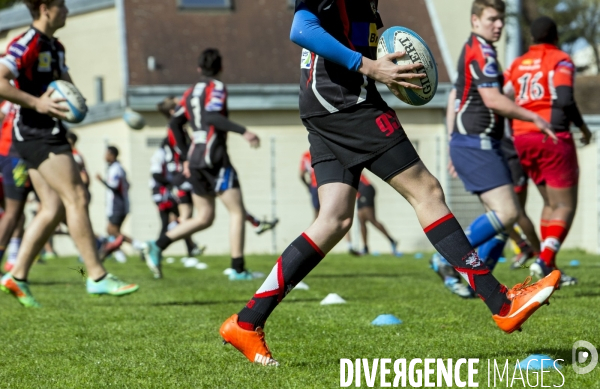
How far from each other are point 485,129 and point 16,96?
348 centimetres

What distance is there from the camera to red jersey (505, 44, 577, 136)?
26.5 ft

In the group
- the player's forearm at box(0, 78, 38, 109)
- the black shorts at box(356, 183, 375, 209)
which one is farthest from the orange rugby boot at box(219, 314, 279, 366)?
the black shorts at box(356, 183, 375, 209)

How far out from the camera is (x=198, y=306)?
724cm

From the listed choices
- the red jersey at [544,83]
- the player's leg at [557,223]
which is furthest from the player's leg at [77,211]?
the red jersey at [544,83]

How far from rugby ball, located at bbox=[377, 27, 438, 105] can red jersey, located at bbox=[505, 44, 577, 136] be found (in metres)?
3.93

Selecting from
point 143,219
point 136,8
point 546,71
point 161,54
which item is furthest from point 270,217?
point 546,71

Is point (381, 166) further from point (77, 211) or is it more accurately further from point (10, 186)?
point (10, 186)

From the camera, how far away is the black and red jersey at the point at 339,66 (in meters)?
4.39

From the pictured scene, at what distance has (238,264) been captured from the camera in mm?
9883

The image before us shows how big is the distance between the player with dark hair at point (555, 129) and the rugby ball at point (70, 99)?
3720 mm

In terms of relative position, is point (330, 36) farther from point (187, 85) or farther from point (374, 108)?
point (187, 85)

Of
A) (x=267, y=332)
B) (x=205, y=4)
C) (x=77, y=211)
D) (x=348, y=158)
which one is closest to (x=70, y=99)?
(x=77, y=211)

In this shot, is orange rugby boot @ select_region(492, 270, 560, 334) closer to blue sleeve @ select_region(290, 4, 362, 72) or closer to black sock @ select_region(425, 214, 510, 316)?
black sock @ select_region(425, 214, 510, 316)

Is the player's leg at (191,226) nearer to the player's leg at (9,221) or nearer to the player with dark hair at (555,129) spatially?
the player's leg at (9,221)
